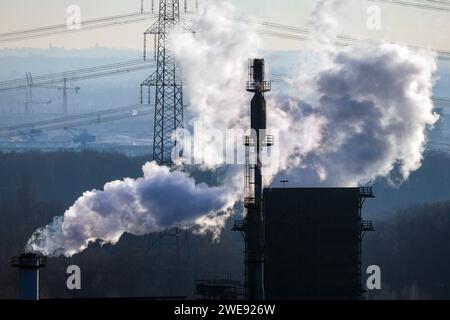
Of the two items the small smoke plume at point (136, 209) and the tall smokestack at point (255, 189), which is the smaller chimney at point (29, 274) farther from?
the small smoke plume at point (136, 209)

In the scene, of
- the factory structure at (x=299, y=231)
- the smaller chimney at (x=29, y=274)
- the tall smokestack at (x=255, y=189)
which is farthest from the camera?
the factory structure at (x=299, y=231)

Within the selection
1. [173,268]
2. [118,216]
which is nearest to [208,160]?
[173,268]

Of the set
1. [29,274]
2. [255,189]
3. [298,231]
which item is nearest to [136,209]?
[255,189]

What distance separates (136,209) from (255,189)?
11947 millimetres

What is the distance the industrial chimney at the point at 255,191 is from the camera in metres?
75.9

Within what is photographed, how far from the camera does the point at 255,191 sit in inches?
3046

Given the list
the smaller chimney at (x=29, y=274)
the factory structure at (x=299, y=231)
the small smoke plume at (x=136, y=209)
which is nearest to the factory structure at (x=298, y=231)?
the factory structure at (x=299, y=231)

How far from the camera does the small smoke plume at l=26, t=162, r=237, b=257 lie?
85.2 meters

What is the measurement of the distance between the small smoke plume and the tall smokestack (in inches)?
258

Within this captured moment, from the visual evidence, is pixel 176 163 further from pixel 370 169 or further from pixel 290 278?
pixel 290 278

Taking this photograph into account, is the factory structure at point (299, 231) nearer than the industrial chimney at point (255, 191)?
No

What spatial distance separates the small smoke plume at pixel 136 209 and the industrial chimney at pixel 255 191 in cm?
641

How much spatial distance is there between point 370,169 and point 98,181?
3314 inches

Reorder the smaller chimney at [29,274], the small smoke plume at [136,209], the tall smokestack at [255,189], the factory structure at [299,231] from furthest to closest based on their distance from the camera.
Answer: the small smoke plume at [136,209] → the factory structure at [299,231] → the tall smokestack at [255,189] → the smaller chimney at [29,274]
